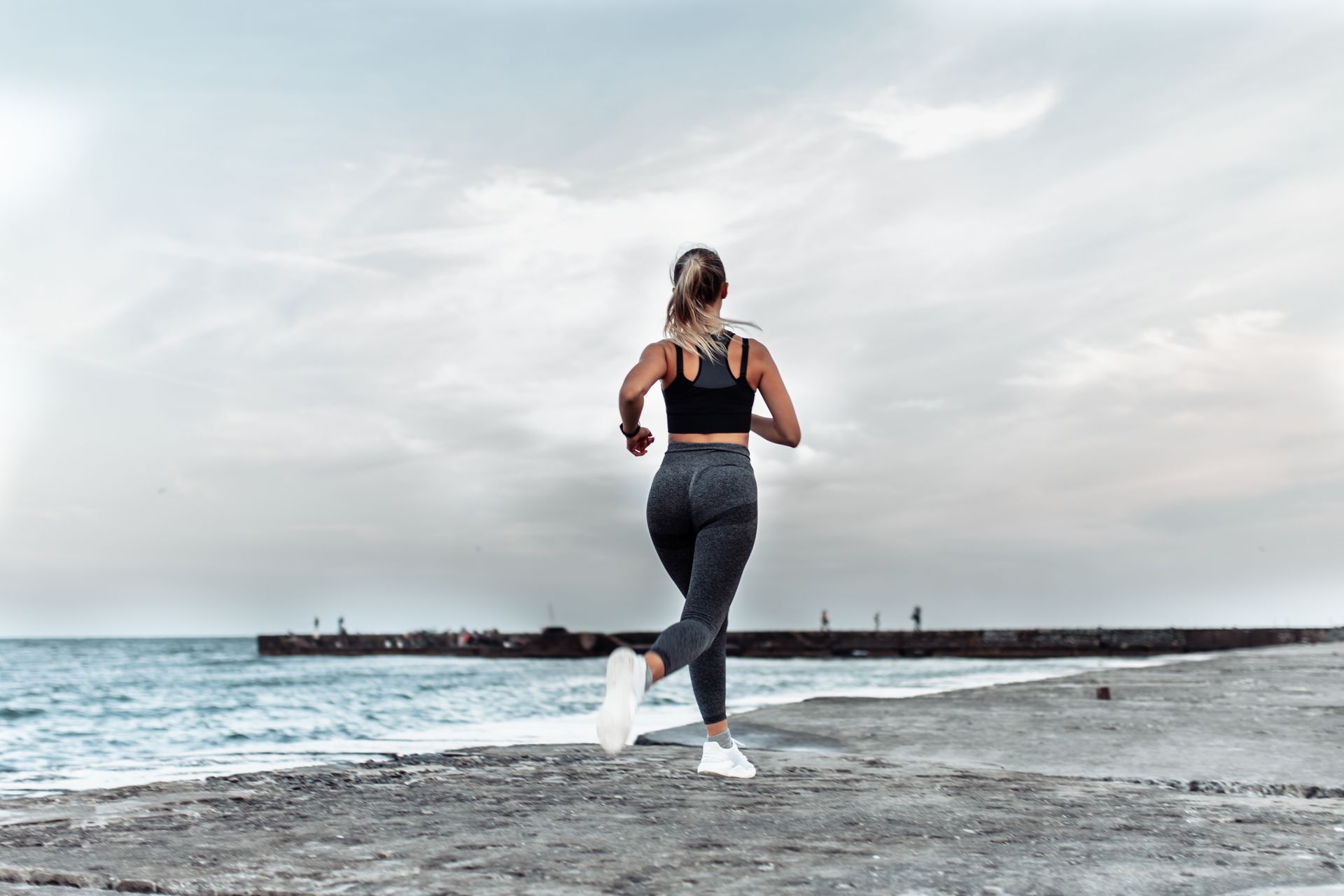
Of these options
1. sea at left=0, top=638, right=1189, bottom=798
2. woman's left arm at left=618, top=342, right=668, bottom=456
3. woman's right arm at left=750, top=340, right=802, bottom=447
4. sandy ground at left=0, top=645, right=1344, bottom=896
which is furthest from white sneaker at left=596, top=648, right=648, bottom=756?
sea at left=0, top=638, right=1189, bottom=798

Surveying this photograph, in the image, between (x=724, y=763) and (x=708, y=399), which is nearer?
(x=708, y=399)

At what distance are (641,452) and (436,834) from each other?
52.7 inches

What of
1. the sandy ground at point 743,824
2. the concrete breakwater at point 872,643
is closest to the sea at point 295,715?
the sandy ground at point 743,824

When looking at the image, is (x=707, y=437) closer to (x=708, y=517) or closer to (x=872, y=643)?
(x=708, y=517)

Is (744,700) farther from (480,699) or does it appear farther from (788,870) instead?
(788,870)

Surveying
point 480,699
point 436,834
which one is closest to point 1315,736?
point 436,834

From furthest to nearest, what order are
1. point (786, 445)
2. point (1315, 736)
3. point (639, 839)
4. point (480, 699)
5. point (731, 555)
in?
point (480, 699)
point (1315, 736)
point (786, 445)
point (731, 555)
point (639, 839)

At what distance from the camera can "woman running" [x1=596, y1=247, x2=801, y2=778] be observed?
10.9 feet

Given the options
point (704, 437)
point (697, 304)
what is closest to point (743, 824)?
point (704, 437)

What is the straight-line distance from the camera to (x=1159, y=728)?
17.9 feet

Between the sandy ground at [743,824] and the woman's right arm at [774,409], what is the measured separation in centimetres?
117

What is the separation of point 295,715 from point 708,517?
14322mm

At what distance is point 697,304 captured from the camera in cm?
351

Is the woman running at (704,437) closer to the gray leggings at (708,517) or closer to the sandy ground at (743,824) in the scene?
the gray leggings at (708,517)
